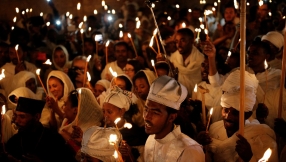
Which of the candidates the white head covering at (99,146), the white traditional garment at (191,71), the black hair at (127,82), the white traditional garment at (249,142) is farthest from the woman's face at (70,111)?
the white traditional garment at (191,71)

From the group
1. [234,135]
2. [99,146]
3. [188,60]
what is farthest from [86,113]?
[188,60]

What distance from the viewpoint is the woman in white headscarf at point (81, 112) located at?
4.11 meters

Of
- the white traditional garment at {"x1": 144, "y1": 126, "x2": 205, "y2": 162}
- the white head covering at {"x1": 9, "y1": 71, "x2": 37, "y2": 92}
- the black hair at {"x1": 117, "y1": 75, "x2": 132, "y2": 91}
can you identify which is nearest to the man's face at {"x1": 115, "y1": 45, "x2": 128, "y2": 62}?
the white head covering at {"x1": 9, "y1": 71, "x2": 37, "y2": 92}

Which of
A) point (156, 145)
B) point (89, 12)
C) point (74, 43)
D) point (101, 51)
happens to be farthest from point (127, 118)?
point (89, 12)

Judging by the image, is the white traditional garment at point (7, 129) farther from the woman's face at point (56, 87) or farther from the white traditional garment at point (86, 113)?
the woman's face at point (56, 87)

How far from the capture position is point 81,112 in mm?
4105

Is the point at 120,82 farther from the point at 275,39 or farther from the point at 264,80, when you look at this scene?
the point at 275,39

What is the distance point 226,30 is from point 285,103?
12.5 ft

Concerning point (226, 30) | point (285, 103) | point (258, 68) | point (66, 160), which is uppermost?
point (226, 30)

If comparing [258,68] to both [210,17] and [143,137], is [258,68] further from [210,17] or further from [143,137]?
[210,17]

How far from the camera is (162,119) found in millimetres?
2674

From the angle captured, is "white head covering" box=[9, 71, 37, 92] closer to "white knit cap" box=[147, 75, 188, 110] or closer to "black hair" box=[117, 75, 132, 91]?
"black hair" box=[117, 75, 132, 91]

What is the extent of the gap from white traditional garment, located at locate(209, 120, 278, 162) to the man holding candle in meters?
2.36

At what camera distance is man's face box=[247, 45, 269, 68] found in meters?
A: 4.76
